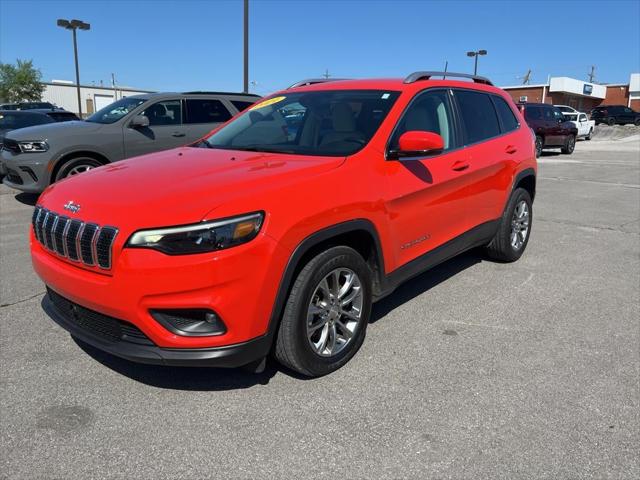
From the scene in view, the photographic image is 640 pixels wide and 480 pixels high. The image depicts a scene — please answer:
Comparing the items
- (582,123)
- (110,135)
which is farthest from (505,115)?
(582,123)

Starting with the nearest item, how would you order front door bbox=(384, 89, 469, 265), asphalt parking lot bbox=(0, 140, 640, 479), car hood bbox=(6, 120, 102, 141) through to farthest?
asphalt parking lot bbox=(0, 140, 640, 479) < front door bbox=(384, 89, 469, 265) < car hood bbox=(6, 120, 102, 141)

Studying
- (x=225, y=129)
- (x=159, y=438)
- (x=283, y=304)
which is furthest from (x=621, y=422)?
(x=225, y=129)

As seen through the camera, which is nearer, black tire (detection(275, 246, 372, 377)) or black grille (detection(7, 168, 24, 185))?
black tire (detection(275, 246, 372, 377))

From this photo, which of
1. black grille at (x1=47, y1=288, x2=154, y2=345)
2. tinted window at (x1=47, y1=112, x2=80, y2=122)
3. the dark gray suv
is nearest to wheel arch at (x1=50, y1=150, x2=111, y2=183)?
the dark gray suv

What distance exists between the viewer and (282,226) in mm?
2664

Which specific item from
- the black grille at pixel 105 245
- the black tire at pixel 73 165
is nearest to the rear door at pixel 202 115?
the black tire at pixel 73 165

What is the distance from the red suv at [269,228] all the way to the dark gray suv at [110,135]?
14.5 ft

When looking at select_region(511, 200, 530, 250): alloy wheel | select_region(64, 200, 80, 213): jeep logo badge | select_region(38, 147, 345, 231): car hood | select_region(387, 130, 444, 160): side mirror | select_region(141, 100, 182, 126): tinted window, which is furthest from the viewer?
select_region(141, 100, 182, 126): tinted window

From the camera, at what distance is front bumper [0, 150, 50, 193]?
7.59 metres

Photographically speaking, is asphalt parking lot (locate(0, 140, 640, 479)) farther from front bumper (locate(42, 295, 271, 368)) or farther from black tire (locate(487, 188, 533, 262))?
black tire (locate(487, 188, 533, 262))

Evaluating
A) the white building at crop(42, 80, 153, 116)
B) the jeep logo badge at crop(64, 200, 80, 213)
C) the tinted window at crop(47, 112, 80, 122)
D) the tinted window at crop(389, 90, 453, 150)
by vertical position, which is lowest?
the jeep logo badge at crop(64, 200, 80, 213)

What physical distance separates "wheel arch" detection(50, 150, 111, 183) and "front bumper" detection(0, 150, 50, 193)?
Answer: 10 centimetres

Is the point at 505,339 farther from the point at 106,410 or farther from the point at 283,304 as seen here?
the point at 106,410

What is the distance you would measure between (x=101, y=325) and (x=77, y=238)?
47 cm
